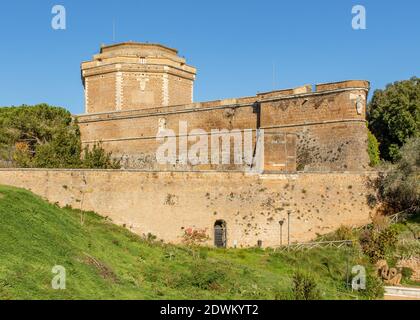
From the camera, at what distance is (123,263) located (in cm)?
1856

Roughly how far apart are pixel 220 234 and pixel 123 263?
764 cm

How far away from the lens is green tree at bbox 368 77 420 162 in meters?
30.7

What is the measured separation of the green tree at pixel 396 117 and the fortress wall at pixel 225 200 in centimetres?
623

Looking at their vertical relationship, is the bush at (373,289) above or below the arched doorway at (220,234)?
below

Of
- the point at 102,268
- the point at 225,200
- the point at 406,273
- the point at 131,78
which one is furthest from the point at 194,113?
the point at 102,268

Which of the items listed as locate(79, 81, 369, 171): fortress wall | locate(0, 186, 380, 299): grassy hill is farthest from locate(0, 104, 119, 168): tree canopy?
locate(0, 186, 380, 299): grassy hill

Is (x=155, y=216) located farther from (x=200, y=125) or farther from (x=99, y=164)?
(x=200, y=125)

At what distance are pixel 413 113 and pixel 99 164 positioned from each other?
17290 millimetres

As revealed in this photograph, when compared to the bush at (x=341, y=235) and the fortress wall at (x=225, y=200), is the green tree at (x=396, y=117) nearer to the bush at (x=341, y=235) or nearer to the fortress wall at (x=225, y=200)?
the fortress wall at (x=225, y=200)

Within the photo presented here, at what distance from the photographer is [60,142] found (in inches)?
1217

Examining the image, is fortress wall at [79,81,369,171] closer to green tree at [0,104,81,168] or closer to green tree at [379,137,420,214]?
green tree at [379,137,420,214]

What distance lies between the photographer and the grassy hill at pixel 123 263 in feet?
47.1

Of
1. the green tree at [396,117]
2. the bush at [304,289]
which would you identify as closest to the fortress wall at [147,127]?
the green tree at [396,117]
